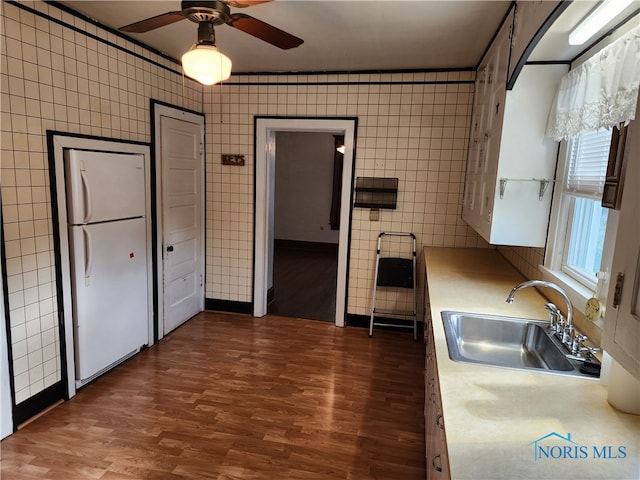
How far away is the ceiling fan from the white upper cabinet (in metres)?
1.26

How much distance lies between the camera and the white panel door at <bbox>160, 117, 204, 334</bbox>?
3641mm

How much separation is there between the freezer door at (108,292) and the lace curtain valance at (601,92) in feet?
9.76

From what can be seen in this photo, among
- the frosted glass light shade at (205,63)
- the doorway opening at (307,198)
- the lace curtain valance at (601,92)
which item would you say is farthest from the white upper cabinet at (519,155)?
the doorway opening at (307,198)

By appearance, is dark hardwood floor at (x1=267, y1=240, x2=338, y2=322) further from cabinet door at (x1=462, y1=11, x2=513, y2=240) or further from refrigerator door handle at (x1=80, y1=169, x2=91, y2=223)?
refrigerator door handle at (x1=80, y1=169, x2=91, y2=223)

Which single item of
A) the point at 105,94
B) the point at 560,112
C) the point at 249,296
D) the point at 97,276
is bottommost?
the point at 249,296

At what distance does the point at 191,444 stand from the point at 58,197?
5.76 ft

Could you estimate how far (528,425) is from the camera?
3.92 ft

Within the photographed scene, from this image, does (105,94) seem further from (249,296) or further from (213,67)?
(249,296)

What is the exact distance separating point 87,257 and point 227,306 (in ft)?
6.34

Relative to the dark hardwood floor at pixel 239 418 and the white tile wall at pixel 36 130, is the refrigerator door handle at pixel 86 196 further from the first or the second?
the dark hardwood floor at pixel 239 418

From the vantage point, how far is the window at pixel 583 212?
1.84 meters

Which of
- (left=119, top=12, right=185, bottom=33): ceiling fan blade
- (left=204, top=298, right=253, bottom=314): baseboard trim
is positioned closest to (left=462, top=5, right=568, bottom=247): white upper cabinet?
(left=119, top=12, right=185, bottom=33): ceiling fan blade

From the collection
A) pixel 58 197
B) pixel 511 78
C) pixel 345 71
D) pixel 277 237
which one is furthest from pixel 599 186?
pixel 277 237

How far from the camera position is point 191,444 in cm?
228
